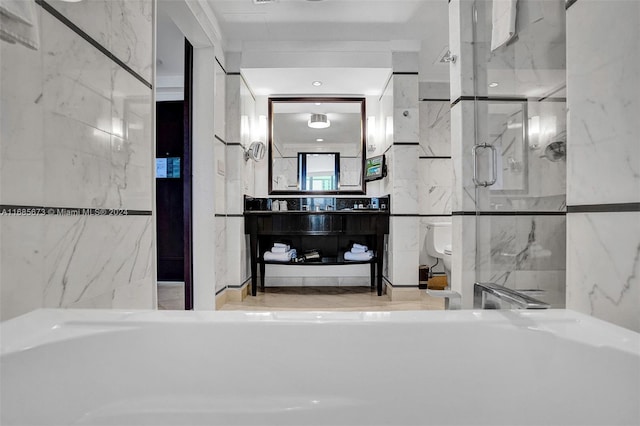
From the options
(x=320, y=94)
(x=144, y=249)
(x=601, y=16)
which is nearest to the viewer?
(x=601, y=16)

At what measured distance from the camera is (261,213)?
10.5 ft

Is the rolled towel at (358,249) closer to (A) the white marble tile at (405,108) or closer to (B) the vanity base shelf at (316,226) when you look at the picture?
(B) the vanity base shelf at (316,226)

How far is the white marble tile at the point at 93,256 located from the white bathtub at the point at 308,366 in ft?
0.91

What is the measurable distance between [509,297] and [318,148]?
9.90ft

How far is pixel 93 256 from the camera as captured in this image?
1.21 metres

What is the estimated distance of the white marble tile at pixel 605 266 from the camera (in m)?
0.72

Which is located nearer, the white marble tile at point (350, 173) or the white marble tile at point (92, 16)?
the white marble tile at point (92, 16)

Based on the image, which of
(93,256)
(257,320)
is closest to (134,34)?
(93,256)

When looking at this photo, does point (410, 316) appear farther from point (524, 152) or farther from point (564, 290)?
point (524, 152)

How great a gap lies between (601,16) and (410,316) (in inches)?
33.2

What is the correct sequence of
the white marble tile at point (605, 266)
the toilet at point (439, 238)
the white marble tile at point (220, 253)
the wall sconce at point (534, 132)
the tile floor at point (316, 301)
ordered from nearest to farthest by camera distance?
the white marble tile at point (605, 266) < the wall sconce at point (534, 132) < the white marble tile at point (220, 253) < the tile floor at point (316, 301) < the toilet at point (439, 238)

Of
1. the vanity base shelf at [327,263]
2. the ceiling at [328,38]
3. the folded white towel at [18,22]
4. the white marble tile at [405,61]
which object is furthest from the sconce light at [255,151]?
the folded white towel at [18,22]

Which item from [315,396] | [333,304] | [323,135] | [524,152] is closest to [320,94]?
[323,135]

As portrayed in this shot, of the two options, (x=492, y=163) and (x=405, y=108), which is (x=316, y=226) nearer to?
(x=405, y=108)
